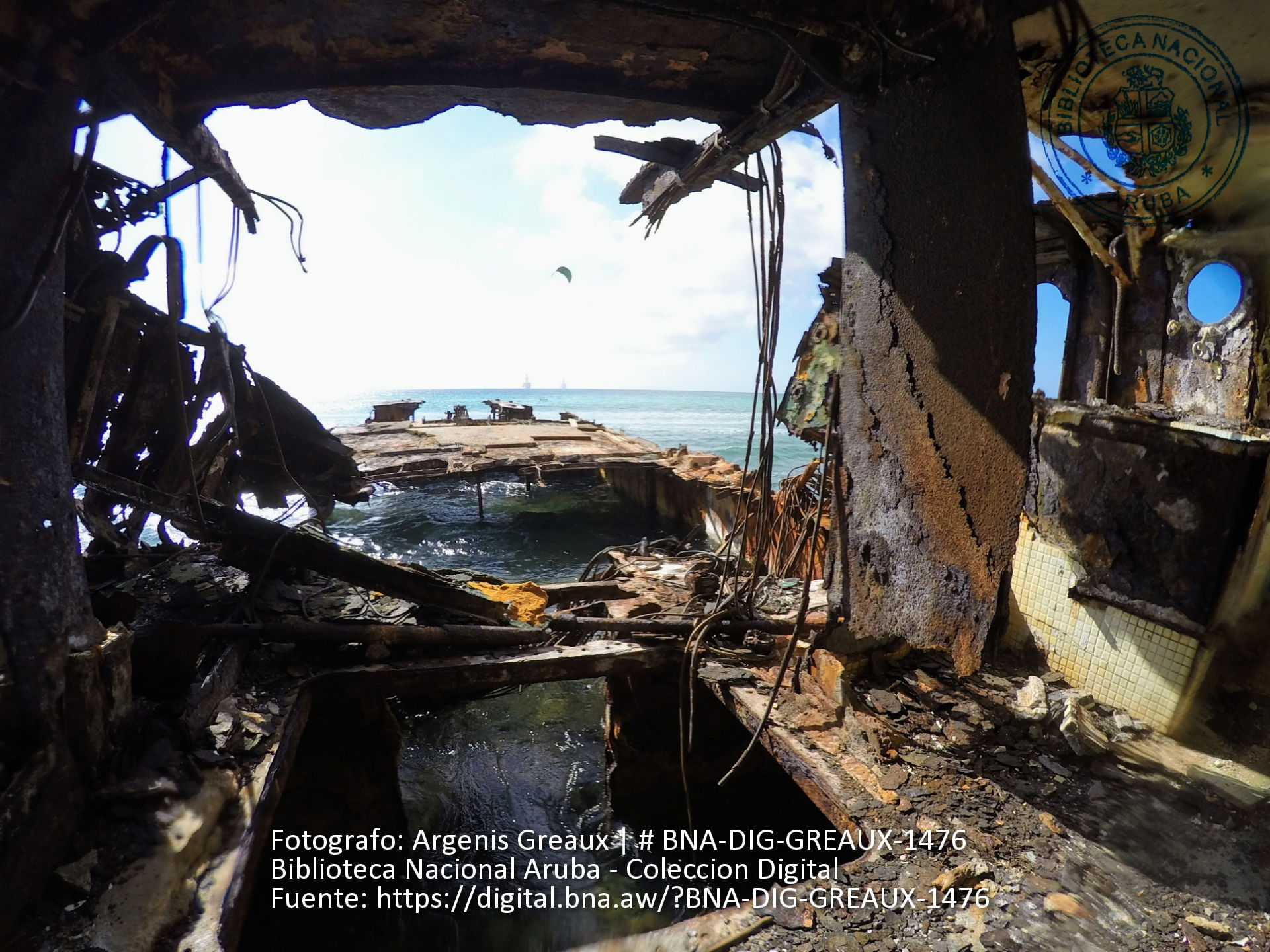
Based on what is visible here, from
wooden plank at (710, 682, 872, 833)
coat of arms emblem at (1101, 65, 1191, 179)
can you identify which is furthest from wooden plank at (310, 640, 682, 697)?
coat of arms emblem at (1101, 65, 1191, 179)

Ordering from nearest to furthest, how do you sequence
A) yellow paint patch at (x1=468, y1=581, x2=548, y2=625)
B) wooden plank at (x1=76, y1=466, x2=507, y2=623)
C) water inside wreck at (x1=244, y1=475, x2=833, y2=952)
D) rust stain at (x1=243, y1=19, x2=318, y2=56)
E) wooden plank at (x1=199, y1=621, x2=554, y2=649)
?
rust stain at (x1=243, y1=19, x2=318, y2=56)
wooden plank at (x1=199, y1=621, x2=554, y2=649)
wooden plank at (x1=76, y1=466, x2=507, y2=623)
water inside wreck at (x1=244, y1=475, x2=833, y2=952)
yellow paint patch at (x1=468, y1=581, x2=548, y2=625)

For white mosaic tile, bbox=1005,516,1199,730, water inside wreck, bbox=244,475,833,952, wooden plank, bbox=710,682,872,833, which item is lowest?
water inside wreck, bbox=244,475,833,952

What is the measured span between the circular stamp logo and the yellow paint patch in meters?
4.63

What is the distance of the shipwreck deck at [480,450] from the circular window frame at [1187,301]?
34.0ft

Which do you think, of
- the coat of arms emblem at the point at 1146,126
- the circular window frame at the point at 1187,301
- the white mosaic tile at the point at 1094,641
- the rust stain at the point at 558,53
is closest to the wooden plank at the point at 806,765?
the white mosaic tile at the point at 1094,641

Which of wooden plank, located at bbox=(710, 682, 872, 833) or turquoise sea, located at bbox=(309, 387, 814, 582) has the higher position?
wooden plank, located at bbox=(710, 682, 872, 833)

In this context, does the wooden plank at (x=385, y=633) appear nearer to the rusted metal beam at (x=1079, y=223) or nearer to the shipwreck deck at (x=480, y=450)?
the rusted metal beam at (x=1079, y=223)

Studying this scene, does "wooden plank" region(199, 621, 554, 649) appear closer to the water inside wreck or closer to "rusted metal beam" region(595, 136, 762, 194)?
the water inside wreck

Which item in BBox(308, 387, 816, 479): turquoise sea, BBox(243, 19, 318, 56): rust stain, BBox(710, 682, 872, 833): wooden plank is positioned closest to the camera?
BBox(243, 19, 318, 56): rust stain

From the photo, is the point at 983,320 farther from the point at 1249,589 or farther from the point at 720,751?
the point at 720,751

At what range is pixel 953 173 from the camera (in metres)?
1.93

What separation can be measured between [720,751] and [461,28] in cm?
539

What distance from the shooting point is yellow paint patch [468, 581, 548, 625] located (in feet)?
16.8

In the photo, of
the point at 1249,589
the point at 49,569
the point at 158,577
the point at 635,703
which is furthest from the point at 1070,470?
the point at 158,577
